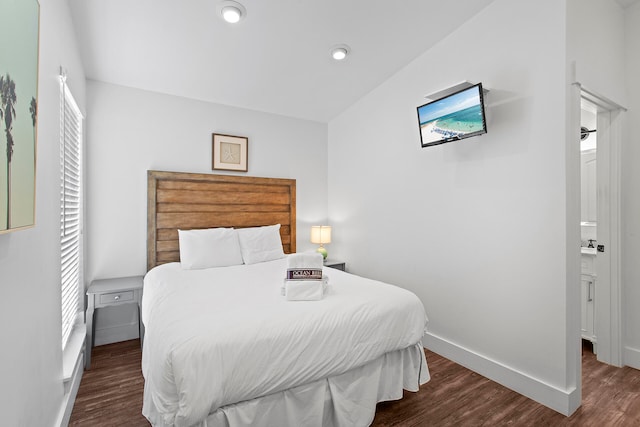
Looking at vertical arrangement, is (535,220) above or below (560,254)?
above

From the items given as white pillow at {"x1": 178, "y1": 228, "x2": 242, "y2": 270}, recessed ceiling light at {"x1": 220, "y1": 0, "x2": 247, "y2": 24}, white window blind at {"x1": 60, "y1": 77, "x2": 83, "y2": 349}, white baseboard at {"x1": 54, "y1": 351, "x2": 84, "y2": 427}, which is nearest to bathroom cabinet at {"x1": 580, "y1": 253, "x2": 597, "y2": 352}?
white pillow at {"x1": 178, "y1": 228, "x2": 242, "y2": 270}

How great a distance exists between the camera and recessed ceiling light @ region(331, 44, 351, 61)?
2924 mm

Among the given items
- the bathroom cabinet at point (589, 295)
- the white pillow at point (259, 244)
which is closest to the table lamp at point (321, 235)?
the white pillow at point (259, 244)

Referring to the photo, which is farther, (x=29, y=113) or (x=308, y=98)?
(x=308, y=98)

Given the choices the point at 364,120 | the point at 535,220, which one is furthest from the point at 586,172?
the point at 364,120

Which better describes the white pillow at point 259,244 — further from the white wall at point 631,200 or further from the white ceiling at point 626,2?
the white ceiling at point 626,2

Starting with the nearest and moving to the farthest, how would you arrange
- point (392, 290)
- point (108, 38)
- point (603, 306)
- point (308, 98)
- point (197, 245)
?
point (392, 290)
point (108, 38)
point (603, 306)
point (197, 245)
point (308, 98)

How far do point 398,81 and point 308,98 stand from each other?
3.62ft

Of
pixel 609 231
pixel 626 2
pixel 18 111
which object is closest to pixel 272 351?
pixel 18 111

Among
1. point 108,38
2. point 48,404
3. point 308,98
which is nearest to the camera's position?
point 48,404

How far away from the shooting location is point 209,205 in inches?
145

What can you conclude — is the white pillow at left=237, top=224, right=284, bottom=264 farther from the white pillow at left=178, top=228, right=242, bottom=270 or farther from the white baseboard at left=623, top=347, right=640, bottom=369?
the white baseboard at left=623, top=347, right=640, bottom=369

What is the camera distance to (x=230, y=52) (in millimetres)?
2844

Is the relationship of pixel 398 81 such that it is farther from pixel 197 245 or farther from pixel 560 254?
pixel 197 245
